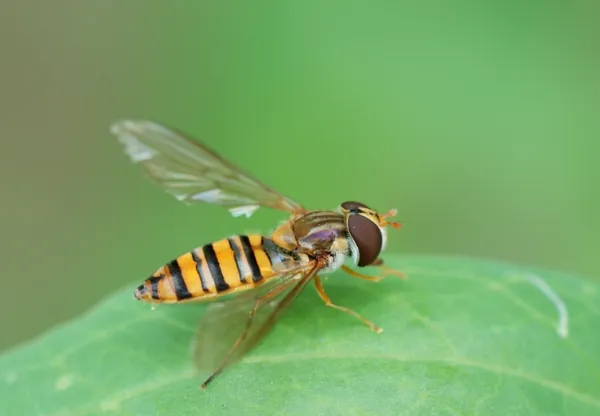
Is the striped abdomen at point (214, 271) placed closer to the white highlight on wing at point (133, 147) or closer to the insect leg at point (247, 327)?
the insect leg at point (247, 327)

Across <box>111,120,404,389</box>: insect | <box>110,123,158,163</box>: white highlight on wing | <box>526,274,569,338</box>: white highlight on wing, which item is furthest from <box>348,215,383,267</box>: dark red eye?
<box>110,123,158,163</box>: white highlight on wing

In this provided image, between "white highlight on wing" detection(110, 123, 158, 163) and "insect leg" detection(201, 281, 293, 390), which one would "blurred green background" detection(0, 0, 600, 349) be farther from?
"insect leg" detection(201, 281, 293, 390)

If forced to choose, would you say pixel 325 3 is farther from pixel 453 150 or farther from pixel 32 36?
pixel 32 36

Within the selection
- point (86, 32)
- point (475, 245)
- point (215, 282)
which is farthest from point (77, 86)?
point (215, 282)

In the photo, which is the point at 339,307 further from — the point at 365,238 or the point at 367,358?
the point at 367,358

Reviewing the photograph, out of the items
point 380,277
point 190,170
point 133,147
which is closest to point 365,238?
point 380,277

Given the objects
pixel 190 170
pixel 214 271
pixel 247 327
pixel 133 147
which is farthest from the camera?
pixel 190 170

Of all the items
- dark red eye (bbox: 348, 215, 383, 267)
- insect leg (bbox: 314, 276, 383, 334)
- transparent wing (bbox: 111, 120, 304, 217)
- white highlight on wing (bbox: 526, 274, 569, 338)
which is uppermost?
transparent wing (bbox: 111, 120, 304, 217)
